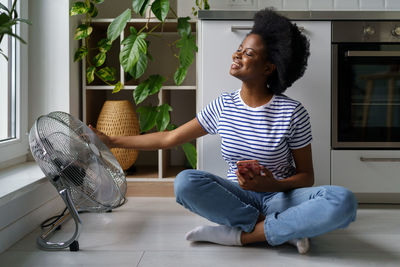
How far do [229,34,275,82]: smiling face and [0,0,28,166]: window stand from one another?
3.79 ft

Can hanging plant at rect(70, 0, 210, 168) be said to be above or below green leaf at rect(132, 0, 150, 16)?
below

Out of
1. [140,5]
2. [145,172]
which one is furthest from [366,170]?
[140,5]

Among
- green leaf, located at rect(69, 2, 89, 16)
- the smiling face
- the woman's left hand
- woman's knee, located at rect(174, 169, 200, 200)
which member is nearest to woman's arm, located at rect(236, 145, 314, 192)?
the woman's left hand

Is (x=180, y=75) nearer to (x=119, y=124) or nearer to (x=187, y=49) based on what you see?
(x=187, y=49)

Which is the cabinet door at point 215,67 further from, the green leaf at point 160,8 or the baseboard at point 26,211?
the baseboard at point 26,211

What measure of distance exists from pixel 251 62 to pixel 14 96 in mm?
1262

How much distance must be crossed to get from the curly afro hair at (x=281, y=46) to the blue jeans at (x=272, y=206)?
0.44 metres

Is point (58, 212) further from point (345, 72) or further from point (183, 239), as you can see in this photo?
point (345, 72)

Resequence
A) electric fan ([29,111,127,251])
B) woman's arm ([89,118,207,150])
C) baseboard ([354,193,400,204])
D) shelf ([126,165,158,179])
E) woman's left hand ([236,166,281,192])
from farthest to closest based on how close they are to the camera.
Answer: shelf ([126,165,158,179]) < baseboard ([354,193,400,204]) < woman's arm ([89,118,207,150]) < woman's left hand ([236,166,281,192]) < electric fan ([29,111,127,251])

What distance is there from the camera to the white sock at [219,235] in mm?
1677

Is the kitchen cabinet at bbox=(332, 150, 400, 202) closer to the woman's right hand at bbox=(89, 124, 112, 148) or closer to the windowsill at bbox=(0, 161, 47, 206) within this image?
the woman's right hand at bbox=(89, 124, 112, 148)

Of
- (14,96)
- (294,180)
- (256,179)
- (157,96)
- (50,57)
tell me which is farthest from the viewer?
(157,96)

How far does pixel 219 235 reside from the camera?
169 centimetres

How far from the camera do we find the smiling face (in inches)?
68.5
